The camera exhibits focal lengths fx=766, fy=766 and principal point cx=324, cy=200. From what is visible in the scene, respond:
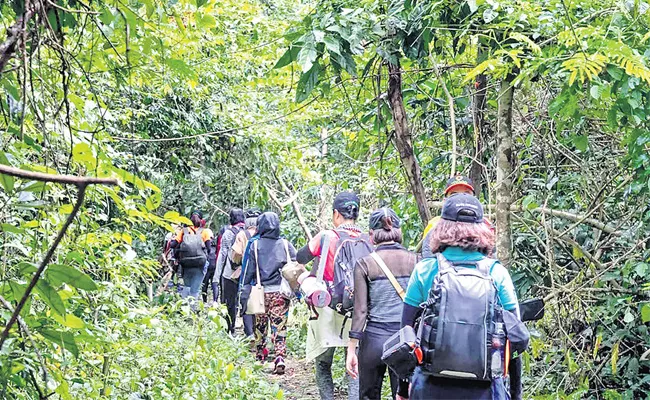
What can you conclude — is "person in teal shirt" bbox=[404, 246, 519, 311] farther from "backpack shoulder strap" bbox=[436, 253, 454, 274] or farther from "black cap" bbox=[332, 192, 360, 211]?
"black cap" bbox=[332, 192, 360, 211]

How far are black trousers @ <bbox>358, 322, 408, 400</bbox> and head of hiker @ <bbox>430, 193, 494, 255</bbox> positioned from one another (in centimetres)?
173

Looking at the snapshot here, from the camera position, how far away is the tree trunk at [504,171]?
5480 mm

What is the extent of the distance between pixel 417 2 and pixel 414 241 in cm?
386

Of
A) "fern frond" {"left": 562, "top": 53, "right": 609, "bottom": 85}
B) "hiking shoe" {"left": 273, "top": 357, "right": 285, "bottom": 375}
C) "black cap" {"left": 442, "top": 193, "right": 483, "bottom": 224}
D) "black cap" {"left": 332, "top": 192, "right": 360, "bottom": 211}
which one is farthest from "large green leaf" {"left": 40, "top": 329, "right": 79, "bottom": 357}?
"hiking shoe" {"left": 273, "top": 357, "right": 285, "bottom": 375}

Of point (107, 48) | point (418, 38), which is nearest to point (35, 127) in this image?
point (107, 48)

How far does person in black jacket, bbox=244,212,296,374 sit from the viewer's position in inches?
370

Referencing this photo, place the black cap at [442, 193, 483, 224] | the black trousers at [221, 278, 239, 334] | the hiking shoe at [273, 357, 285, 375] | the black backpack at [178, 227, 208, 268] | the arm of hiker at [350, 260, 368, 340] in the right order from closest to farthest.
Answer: the black cap at [442, 193, 483, 224] → the arm of hiker at [350, 260, 368, 340] → the hiking shoe at [273, 357, 285, 375] → the black trousers at [221, 278, 239, 334] → the black backpack at [178, 227, 208, 268]

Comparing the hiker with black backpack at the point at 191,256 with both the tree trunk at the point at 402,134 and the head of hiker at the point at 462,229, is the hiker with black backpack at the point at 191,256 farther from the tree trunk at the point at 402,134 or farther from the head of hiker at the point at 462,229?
the head of hiker at the point at 462,229

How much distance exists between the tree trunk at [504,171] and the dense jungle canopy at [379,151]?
14 mm

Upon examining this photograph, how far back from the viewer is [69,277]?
1.84 meters

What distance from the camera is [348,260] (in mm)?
6121

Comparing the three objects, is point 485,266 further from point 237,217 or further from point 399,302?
point 237,217

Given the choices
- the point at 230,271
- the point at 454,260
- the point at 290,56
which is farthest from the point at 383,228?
the point at 230,271

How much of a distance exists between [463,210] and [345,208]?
8.40 feet
